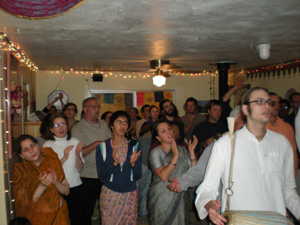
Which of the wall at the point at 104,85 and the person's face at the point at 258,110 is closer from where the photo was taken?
the person's face at the point at 258,110

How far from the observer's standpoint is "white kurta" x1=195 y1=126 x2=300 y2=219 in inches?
71.2

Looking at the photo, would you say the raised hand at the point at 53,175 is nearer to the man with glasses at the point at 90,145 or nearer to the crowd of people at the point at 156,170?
the crowd of people at the point at 156,170

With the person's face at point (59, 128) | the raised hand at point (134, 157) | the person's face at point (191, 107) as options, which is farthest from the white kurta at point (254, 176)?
the person's face at point (191, 107)

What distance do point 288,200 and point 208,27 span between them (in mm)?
2345

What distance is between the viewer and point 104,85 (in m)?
9.09

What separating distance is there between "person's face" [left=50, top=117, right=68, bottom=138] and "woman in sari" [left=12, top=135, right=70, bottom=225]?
434mm

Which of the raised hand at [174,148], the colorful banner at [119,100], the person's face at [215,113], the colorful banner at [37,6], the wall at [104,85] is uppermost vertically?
the wall at [104,85]

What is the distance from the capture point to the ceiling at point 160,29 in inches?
111

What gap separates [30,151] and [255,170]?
189 cm

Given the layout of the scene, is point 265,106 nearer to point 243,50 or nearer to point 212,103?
point 212,103

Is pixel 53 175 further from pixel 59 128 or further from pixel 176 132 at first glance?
pixel 176 132

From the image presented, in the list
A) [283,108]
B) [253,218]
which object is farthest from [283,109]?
[253,218]

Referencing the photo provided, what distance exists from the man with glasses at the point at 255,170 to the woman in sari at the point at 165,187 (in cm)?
111

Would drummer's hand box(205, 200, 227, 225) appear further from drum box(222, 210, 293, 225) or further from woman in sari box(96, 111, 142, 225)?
woman in sari box(96, 111, 142, 225)
